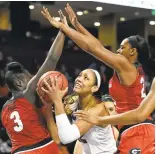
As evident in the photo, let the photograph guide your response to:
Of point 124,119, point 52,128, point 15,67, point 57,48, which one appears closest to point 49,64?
point 57,48

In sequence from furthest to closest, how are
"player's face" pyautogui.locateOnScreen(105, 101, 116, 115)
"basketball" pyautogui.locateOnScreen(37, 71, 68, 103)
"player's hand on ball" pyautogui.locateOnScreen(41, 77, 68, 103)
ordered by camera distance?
"player's face" pyautogui.locateOnScreen(105, 101, 116, 115) → "basketball" pyautogui.locateOnScreen(37, 71, 68, 103) → "player's hand on ball" pyautogui.locateOnScreen(41, 77, 68, 103)

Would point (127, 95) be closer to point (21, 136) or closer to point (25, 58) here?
point (21, 136)

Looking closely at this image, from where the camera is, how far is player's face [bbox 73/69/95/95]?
3850 mm

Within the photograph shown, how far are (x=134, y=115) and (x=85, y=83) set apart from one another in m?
0.94

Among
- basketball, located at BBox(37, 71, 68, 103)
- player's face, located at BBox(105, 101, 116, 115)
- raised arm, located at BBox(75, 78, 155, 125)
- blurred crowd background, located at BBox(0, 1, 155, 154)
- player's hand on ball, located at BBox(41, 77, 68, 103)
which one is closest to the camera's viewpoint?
raised arm, located at BBox(75, 78, 155, 125)

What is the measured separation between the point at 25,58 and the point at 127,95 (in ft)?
24.4

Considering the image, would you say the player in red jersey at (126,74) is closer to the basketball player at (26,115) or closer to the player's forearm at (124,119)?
the basketball player at (26,115)

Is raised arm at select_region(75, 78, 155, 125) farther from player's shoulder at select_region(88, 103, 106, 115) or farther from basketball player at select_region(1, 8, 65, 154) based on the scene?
basketball player at select_region(1, 8, 65, 154)

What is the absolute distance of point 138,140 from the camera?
3953mm

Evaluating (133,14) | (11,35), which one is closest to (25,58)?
(11,35)

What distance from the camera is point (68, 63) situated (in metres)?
12.0

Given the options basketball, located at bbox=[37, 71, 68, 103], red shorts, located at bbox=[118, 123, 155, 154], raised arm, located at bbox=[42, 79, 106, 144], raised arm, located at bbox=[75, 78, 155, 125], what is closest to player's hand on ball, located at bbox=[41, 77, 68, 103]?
raised arm, located at bbox=[42, 79, 106, 144]

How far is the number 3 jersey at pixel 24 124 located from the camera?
391cm

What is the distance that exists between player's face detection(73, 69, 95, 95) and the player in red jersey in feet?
0.62
